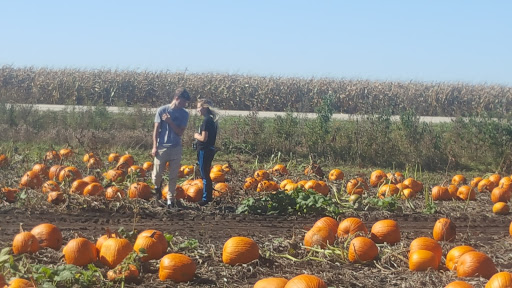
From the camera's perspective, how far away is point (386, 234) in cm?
718

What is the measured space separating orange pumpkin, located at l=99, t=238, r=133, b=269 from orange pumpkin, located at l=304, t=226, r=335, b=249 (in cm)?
184

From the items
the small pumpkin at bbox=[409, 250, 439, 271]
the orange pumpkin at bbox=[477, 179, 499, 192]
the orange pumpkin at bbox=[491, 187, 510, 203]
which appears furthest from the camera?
the orange pumpkin at bbox=[477, 179, 499, 192]

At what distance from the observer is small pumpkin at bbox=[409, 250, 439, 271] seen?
612 centimetres

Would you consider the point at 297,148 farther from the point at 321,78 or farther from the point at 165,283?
the point at 321,78

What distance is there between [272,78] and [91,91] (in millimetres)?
10966

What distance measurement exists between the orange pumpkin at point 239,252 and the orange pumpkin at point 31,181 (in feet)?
16.4

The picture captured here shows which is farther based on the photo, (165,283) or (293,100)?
(293,100)

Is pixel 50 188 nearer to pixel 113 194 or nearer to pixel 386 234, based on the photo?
pixel 113 194

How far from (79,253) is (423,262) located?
118 inches

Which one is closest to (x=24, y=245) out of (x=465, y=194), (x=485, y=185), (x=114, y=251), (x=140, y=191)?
(x=114, y=251)

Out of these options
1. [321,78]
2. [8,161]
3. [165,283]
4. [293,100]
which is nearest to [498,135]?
[8,161]

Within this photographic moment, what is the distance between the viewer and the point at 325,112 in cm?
1703

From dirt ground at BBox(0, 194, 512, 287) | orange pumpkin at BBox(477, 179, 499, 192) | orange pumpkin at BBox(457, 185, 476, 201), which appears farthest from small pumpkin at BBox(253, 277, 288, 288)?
orange pumpkin at BBox(477, 179, 499, 192)

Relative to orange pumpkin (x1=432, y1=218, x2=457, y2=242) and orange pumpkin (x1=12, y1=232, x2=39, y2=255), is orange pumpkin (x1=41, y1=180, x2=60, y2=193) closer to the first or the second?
orange pumpkin (x1=12, y1=232, x2=39, y2=255)
